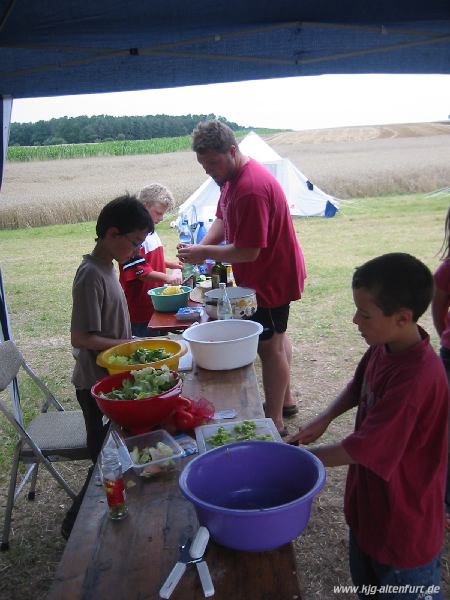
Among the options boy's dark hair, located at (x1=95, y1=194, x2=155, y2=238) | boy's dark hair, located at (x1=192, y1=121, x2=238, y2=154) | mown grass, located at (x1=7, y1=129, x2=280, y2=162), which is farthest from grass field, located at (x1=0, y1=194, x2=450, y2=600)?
mown grass, located at (x1=7, y1=129, x2=280, y2=162)

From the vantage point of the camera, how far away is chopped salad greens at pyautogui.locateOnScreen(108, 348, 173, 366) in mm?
1997

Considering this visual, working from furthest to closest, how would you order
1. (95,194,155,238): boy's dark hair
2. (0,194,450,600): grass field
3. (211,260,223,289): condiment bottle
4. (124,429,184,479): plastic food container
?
1. (211,260,223,289): condiment bottle
2. (0,194,450,600): grass field
3. (95,194,155,238): boy's dark hair
4. (124,429,184,479): plastic food container

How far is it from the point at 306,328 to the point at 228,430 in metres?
4.56

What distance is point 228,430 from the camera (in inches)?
62.4

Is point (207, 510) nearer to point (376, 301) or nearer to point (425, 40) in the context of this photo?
point (376, 301)

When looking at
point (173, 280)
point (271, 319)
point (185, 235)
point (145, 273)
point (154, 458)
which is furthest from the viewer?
point (185, 235)

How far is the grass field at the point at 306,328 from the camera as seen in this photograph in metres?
2.49

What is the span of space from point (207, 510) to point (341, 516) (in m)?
1.87

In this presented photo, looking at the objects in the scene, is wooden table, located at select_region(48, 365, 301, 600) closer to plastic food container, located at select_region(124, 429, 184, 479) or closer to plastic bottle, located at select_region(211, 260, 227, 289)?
plastic food container, located at select_region(124, 429, 184, 479)

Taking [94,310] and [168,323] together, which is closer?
[94,310]

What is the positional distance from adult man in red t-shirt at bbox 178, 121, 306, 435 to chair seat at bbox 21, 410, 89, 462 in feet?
3.78

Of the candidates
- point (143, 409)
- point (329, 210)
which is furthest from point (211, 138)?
point (329, 210)

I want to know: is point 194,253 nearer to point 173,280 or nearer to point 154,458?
point 173,280

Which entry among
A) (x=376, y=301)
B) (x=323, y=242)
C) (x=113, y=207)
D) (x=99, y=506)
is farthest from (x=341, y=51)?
(x=323, y=242)
